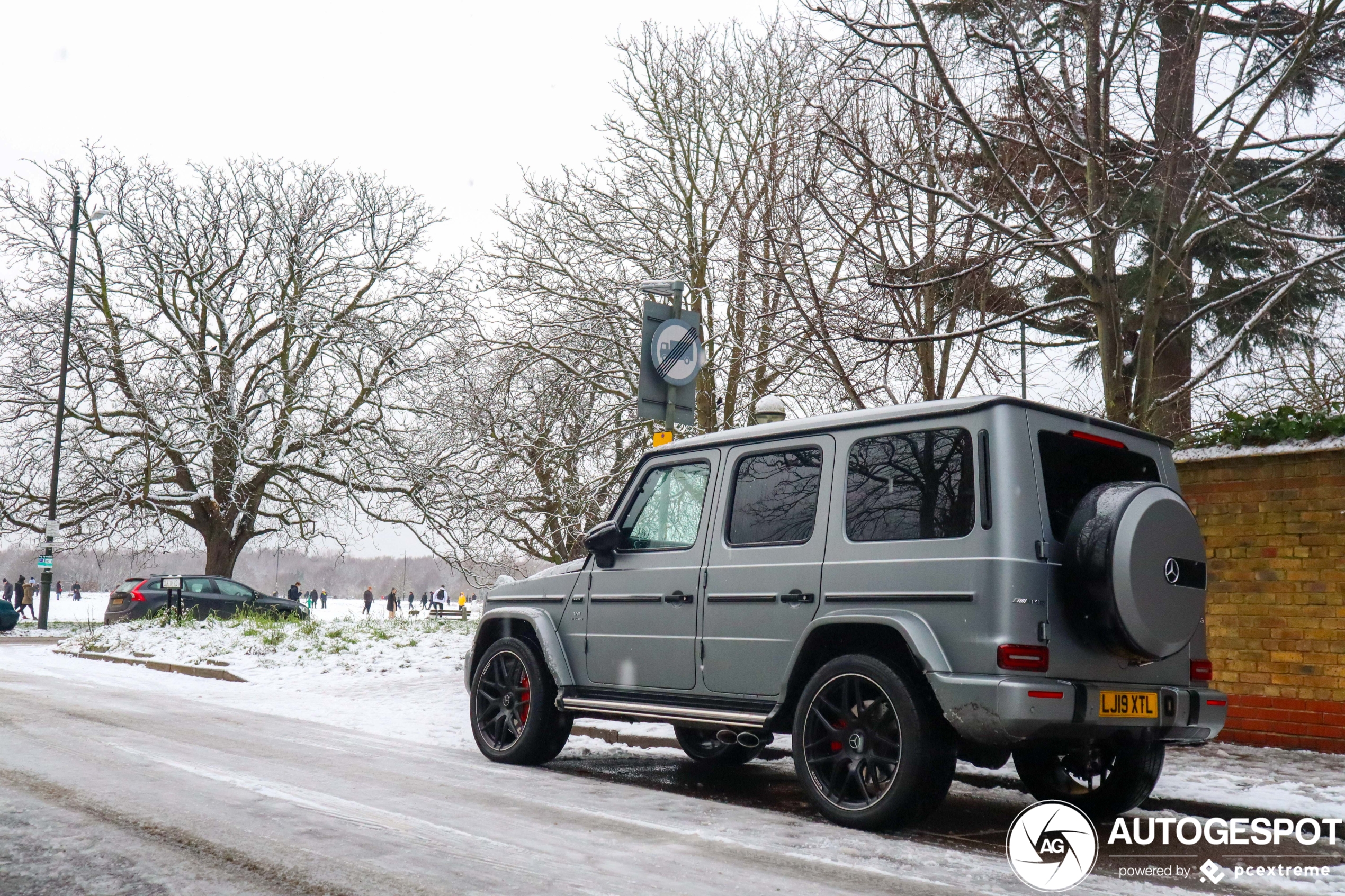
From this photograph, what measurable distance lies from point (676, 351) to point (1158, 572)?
15.5 ft

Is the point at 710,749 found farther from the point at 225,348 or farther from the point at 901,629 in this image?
the point at 225,348

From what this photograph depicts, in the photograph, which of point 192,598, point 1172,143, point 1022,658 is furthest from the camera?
point 192,598

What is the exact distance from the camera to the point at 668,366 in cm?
873

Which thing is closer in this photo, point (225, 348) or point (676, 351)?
point (676, 351)

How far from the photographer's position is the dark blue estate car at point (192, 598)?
21891 millimetres

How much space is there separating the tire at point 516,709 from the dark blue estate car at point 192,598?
15.3 m

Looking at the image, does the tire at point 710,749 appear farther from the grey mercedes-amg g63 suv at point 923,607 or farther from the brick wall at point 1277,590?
the brick wall at point 1277,590

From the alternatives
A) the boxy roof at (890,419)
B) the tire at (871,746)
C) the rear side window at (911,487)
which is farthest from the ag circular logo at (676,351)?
the tire at (871,746)

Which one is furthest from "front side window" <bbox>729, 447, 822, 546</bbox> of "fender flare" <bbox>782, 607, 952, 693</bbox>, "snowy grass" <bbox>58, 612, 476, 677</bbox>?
"snowy grass" <bbox>58, 612, 476, 677</bbox>

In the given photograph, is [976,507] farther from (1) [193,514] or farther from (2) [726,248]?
(1) [193,514]

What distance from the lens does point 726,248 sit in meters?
15.6

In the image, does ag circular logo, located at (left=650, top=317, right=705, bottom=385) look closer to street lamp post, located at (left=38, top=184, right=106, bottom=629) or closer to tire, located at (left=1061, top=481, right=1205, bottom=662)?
tire, located at (left=1061, top=481, right=1205, bottom=662)

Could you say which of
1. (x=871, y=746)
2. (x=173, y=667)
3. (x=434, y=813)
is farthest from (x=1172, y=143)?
(x=173, y=667)

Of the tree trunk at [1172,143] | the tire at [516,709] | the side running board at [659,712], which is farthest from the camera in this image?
the tree trunk at [1172,143]
